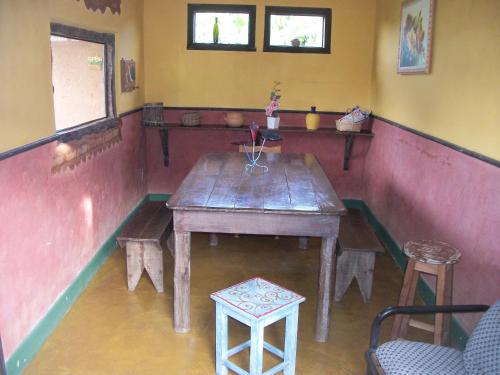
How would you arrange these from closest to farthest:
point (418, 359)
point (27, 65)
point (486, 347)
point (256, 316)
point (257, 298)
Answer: point (486, 347) → point (418, 359) → point (256, 316) → point (257, 298) → point (27, 65)

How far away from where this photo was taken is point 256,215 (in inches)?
113

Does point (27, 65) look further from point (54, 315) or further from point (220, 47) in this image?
point (220, 47)

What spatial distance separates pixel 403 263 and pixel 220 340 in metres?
2.12

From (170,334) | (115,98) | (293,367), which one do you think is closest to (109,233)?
(115,98)

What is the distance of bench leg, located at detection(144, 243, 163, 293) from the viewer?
3.55 meters

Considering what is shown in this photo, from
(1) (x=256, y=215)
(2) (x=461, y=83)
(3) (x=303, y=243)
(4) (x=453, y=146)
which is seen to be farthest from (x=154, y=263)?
(2) (x=461, y=83)

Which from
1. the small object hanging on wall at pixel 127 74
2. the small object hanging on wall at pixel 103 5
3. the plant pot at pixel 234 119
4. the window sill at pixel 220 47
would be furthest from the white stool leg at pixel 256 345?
the window sill at pixel 220 47

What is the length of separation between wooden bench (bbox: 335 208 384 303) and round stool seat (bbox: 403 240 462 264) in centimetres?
52

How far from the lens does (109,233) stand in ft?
14.2

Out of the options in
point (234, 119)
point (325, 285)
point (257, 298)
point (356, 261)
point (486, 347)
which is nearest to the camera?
point (486, 347)

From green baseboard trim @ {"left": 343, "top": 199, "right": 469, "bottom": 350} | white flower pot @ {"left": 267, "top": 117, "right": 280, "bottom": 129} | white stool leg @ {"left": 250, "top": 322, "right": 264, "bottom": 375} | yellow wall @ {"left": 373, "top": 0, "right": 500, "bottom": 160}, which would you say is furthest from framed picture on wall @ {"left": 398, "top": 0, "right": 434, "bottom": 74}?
white stool leg @ {"left": 250, "top": 322, "right": 264, "bottom": 375}

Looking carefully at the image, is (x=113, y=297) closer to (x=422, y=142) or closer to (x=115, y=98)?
(x=115, y=98)

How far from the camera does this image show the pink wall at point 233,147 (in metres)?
5.66

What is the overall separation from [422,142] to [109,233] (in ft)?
8.98
